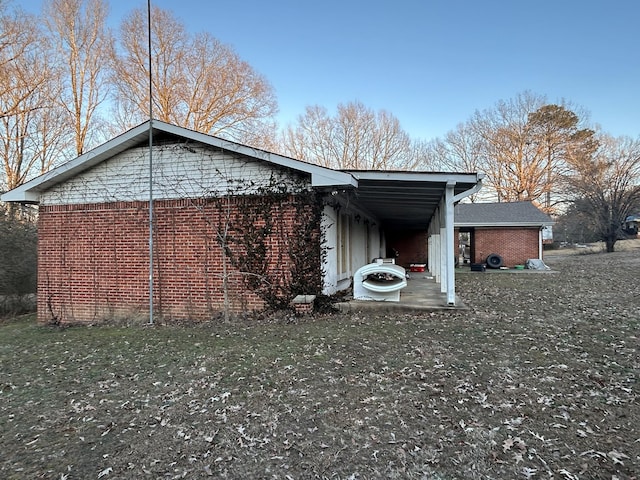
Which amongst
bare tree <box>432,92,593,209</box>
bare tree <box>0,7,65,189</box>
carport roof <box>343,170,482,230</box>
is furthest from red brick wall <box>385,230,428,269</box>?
bare tree <box>0,7,65,189</box>

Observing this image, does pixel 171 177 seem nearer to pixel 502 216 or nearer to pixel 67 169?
pixel 67 169

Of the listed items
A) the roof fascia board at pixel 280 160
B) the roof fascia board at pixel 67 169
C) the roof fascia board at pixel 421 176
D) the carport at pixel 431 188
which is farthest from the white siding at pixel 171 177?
the carport at pixel 431 188

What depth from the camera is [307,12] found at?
39.5 feet

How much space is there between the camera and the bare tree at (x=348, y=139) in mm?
28312

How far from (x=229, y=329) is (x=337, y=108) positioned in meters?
25.1

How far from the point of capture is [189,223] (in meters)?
7.78

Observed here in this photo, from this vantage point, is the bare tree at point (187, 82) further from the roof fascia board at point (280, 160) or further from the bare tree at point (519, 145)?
the bare tree at point (519, 145)

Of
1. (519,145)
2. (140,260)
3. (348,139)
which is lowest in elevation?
(140,260)

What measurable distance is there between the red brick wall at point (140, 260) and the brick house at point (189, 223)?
2 cm

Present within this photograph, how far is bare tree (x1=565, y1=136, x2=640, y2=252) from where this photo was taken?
25688 millimetres

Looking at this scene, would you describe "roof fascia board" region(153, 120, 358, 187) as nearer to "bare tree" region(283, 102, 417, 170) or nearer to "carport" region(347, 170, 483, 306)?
"carport" region(347, 170, 483, 306)

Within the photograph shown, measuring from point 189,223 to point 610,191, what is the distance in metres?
29.9

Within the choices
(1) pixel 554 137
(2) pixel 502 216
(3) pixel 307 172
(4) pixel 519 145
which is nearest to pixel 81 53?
(3) pixel 307 172

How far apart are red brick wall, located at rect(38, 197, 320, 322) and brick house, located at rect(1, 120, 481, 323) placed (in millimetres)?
22
